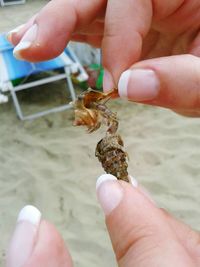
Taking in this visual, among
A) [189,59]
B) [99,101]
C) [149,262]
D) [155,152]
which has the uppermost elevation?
[189,59]

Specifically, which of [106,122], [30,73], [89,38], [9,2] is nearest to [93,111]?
[106,122]

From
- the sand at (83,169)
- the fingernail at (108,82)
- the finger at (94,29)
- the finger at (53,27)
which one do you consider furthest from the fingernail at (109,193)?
the sand at (83,169)

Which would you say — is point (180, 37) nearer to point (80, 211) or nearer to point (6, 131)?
point (80, 211)

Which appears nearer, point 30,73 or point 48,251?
point 48,251

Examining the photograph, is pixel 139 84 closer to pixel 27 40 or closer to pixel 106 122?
pixel 106 122

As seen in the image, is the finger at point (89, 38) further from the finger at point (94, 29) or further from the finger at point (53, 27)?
the finger at point (53, 27)

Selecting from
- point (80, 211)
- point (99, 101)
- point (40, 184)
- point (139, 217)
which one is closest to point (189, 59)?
point (99, 101)

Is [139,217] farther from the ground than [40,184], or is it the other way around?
[139,217]
